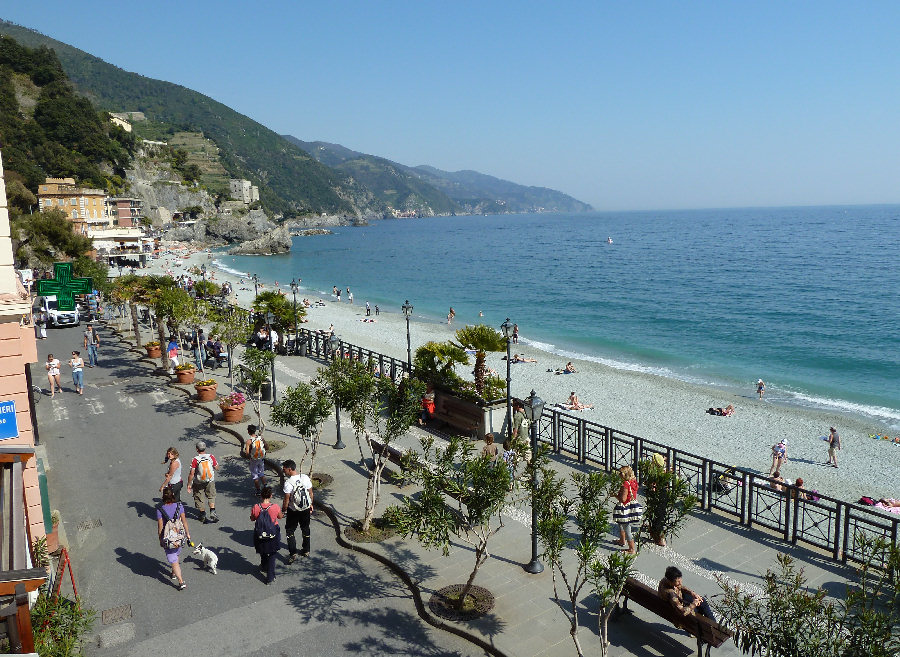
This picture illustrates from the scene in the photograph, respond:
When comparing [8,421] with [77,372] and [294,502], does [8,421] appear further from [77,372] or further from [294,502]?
[77,372]

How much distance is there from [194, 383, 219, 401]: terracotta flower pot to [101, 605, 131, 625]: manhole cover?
34.8ft

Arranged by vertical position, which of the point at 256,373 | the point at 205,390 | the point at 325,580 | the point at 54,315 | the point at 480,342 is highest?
the point at 480,342

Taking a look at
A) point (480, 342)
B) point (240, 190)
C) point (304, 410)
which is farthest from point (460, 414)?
point (240, 190)

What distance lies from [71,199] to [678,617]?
305ft

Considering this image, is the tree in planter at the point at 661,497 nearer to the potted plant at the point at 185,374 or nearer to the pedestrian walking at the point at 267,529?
the pedestrian walking at the point at 267,529

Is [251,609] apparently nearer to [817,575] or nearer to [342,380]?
[342,380]

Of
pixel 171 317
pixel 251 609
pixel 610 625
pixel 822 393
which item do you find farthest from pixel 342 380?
pixel 822 393

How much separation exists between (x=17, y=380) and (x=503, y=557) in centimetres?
778

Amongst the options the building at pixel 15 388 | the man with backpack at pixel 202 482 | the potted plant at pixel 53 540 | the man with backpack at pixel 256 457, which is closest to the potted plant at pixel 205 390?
the man with backpack at pixel 256 457

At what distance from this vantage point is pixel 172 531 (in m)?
9.16

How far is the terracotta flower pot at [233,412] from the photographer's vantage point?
55.3 feet

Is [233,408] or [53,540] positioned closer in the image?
[53,540]

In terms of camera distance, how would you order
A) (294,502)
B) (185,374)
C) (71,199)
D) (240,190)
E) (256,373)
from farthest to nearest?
(240,190) < (71,199) < (185,374) < (256,373) < (294,502)

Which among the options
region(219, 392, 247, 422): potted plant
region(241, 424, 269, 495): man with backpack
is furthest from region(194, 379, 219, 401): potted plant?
region(241, 424, 269, 495): man with backpack
